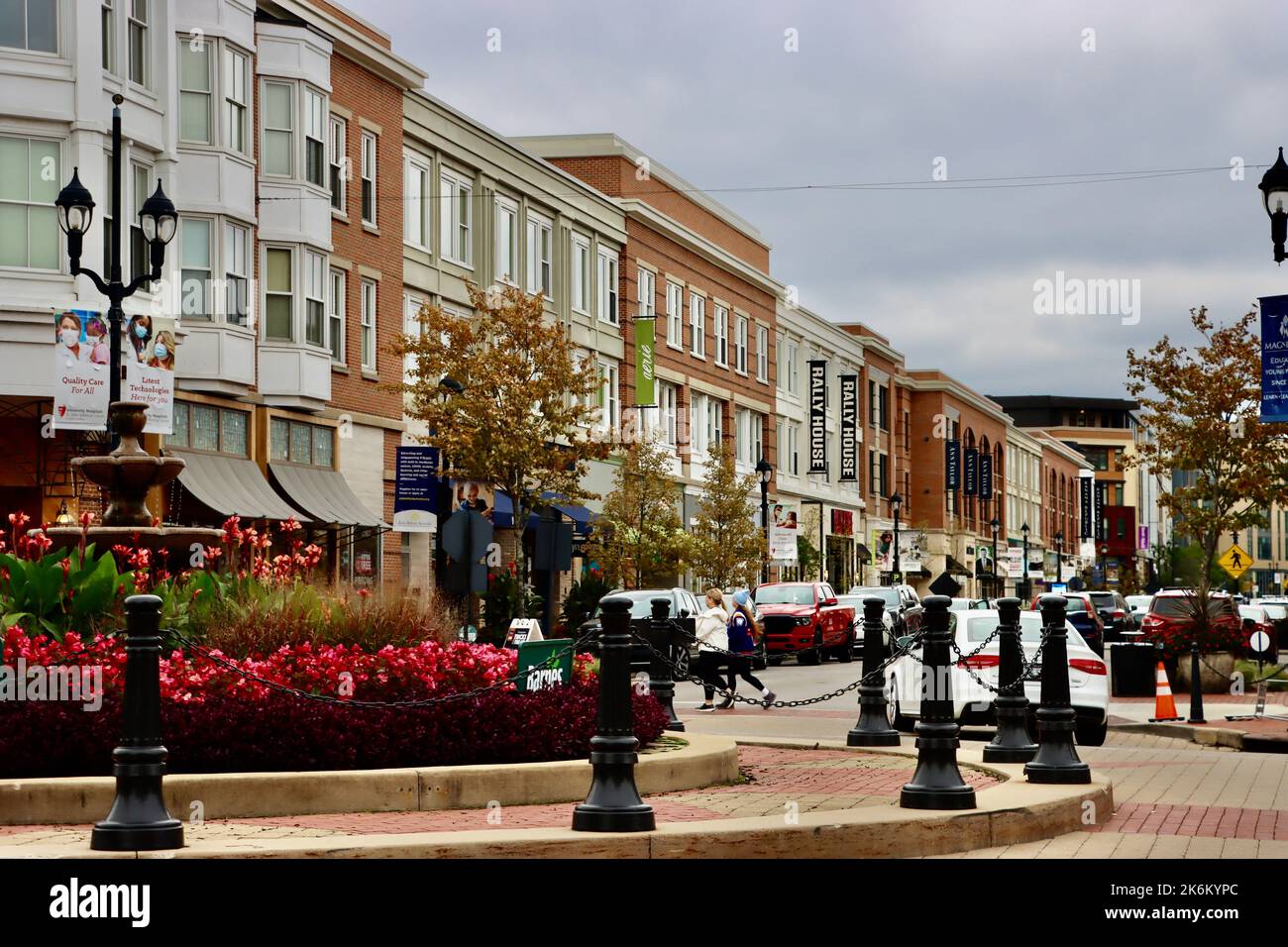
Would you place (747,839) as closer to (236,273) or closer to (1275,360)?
(1275,360)

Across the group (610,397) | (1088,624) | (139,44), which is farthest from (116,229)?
(610,397)

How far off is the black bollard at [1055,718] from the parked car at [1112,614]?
31.8 m

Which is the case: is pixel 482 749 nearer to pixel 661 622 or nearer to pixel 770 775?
pixel 770 775

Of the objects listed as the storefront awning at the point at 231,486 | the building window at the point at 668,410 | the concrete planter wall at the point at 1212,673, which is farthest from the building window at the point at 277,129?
the building window at the point at 668,410

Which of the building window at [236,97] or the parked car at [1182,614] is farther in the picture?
the building window at [236,97]

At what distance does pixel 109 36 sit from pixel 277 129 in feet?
17.5

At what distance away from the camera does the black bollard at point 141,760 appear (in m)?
8.95

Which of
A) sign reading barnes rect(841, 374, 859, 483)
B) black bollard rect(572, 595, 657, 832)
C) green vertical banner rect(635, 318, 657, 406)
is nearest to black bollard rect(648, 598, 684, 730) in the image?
black bollard rect(572, 595, 657, 832)

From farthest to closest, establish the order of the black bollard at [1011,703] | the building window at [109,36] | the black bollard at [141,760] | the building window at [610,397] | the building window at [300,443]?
A: the building window at [610,397] < the building window at [300,443] < the building window at [109,36] < the black bollard at [1011,703] < the black bollard at [141,760]

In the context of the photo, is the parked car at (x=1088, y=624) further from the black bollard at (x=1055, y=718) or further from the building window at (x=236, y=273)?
the black bollard at (x=1055, y=718)

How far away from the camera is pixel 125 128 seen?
31406 mm

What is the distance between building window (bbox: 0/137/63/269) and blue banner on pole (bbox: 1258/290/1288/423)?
19.1 meters

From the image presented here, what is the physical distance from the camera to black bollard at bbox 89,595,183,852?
895 centimetres
